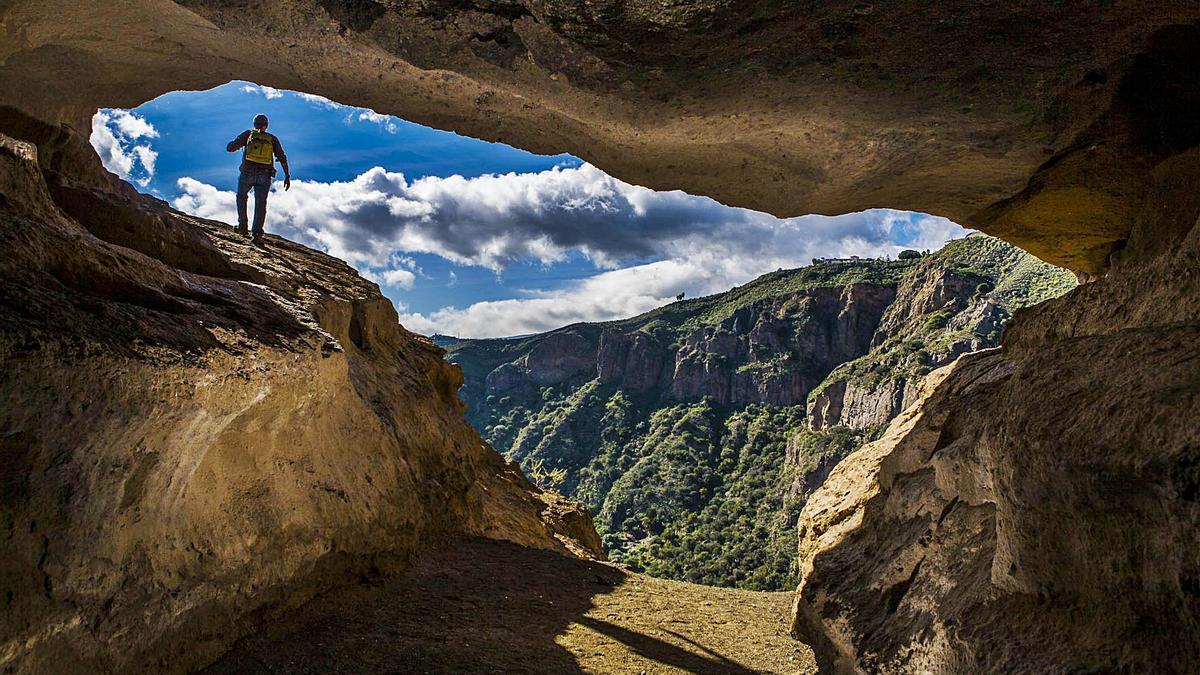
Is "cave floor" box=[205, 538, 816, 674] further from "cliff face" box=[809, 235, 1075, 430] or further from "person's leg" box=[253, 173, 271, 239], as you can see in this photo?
"cliff face" box=[809, 235, 1075, 430]

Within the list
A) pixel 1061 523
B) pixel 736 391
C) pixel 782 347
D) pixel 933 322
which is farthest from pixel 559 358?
pixel 1061 523

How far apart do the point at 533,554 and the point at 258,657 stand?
5.26m

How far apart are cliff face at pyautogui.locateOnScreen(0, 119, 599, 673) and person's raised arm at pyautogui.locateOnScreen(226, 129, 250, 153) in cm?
Answer: 207

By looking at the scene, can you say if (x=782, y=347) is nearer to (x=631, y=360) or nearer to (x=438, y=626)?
(x=631, y=360)

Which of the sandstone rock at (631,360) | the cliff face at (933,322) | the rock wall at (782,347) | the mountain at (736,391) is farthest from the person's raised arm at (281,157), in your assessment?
the sandstone rock at (631,360)

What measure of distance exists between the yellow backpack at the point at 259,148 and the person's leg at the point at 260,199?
0.21 m

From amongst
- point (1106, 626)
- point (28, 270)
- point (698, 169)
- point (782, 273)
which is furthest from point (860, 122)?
point (782, 273)

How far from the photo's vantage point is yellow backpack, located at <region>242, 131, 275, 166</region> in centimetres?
958

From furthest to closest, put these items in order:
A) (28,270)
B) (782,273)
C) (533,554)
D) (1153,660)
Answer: (782,273), (533,554), (28,270), (1153,660)

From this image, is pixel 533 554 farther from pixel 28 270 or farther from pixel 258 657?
pixel 28 270

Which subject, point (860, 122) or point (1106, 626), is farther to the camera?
point (860, 122)

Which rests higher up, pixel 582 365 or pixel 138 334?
pixel 582 365

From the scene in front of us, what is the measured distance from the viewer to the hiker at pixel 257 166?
9.41 meters

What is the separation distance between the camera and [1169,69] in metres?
5.98
